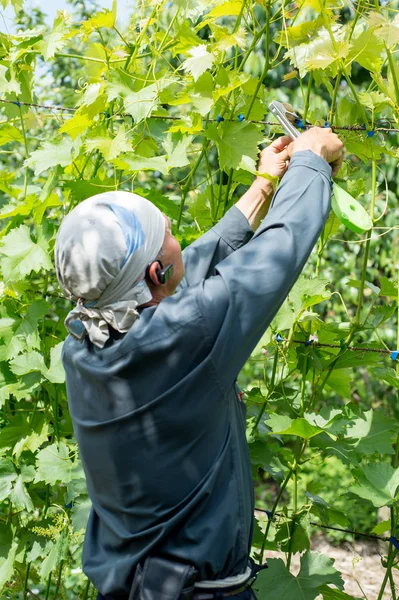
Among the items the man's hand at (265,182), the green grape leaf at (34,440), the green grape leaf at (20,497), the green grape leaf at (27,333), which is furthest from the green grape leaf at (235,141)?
the green grape leaf at (20,497)

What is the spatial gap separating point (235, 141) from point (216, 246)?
262mm

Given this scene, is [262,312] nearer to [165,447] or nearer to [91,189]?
[165,447]

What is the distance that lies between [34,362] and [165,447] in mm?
1000

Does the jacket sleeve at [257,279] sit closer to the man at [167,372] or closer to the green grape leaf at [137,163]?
the man at [167,372]

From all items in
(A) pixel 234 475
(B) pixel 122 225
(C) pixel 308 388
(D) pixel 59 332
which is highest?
(B) pixel 122 225

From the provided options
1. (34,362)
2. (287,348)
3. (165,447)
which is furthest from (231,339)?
(34,362)

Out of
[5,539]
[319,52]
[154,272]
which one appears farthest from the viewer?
[5,539]

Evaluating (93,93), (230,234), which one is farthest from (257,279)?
(93,93)

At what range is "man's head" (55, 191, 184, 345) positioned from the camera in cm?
151

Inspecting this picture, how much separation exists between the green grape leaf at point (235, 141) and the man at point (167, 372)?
0.89 ft

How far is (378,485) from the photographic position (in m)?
1.95

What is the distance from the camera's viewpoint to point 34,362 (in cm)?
248

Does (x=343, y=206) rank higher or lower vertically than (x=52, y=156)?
higher

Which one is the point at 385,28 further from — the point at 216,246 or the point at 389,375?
the point at 389,375
